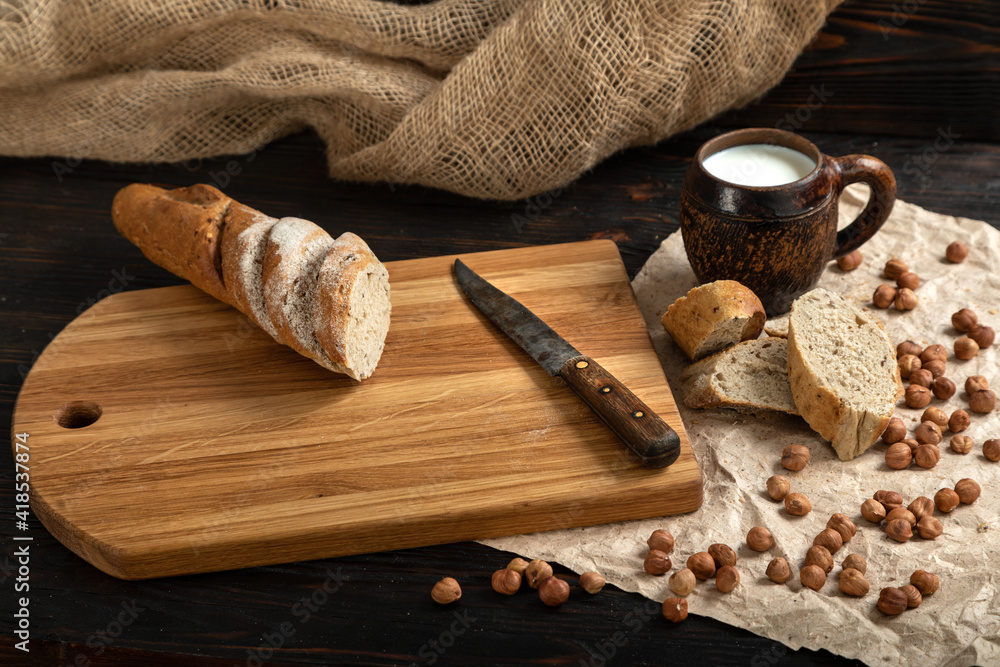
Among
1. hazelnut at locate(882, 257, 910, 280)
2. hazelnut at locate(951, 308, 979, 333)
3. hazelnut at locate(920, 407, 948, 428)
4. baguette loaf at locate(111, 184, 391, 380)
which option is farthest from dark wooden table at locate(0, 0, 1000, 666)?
hazelnut at locate(920, 407, 948, 428)

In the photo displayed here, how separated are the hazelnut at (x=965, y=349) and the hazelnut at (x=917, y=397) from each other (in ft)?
0.84

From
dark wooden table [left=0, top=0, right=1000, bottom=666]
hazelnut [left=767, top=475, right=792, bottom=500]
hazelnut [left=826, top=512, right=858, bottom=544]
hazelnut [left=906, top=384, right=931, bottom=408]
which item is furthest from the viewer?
hazelnut [left=906, top=384, right=931, bottom=408]

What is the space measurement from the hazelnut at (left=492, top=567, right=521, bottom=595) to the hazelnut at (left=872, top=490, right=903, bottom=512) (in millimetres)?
1027

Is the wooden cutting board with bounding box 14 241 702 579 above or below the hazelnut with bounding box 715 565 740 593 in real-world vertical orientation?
above

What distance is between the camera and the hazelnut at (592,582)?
2180mm

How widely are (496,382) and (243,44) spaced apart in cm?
216

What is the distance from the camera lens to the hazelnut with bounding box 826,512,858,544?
7.33ft

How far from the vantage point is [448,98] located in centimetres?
343

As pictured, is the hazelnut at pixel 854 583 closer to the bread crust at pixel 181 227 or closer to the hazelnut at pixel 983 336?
the hazelnut at pixel 983 336

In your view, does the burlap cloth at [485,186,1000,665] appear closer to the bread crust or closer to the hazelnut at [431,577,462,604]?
the hazelnut at [431,577,462,604]

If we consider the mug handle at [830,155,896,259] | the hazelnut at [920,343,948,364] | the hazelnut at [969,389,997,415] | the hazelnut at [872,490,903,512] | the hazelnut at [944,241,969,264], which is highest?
the mug handle at [830,155,896,259]

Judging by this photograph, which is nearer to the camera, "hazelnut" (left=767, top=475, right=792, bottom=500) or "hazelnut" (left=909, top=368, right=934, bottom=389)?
"hazelnut" (left=767, top=475, right=792, bottom=500)

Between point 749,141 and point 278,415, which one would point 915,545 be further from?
point 278,415

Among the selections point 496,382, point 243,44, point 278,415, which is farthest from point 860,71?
point 278,415
